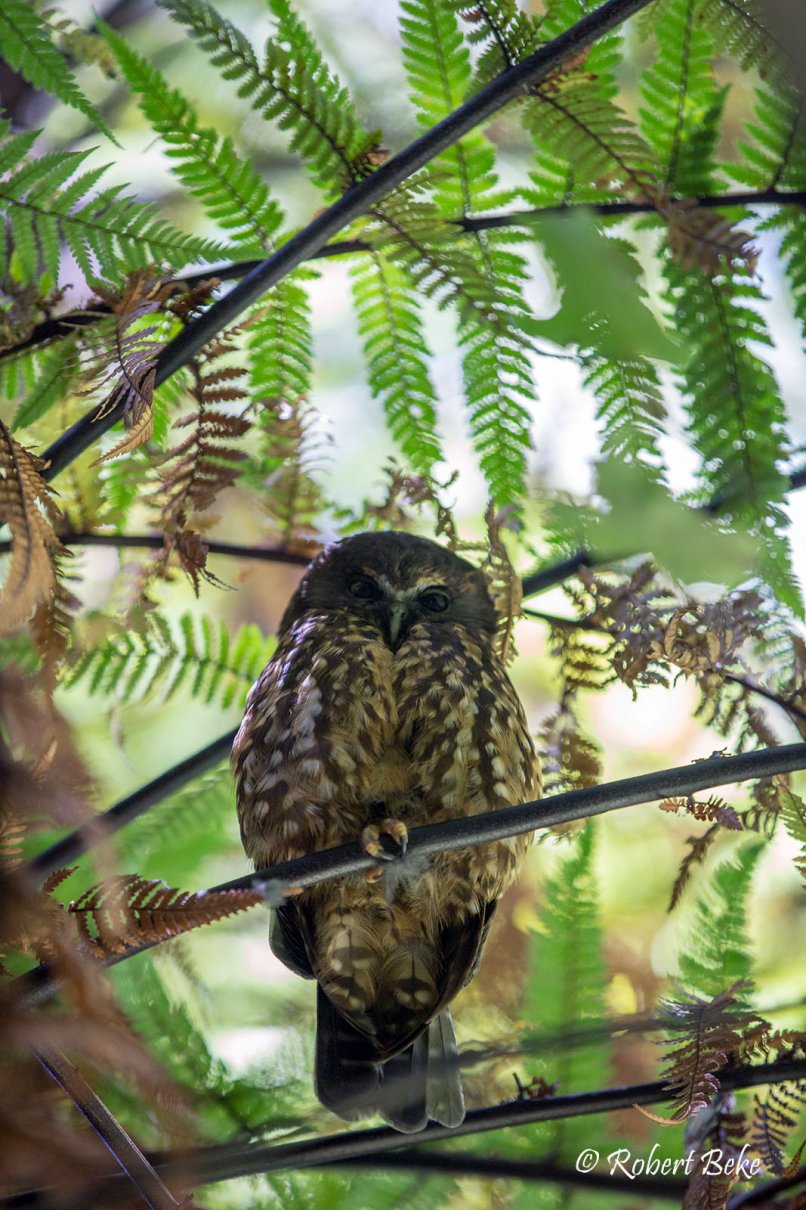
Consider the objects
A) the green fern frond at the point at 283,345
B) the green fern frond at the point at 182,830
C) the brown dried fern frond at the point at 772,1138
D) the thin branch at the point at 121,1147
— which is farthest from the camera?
the green fern frond at the point at 182,830

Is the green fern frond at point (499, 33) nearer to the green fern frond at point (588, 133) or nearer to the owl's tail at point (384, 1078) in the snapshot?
the green fern frond at point (588, 133)

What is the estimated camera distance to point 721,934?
7.42ft

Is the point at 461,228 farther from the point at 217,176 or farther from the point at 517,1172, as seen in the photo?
the point at 517,1172

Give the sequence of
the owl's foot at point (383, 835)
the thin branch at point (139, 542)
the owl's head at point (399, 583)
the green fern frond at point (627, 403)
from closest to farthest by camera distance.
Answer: the green fern frond at point (627, 403), the owl's foot at point (383, 835), the thin branch at point (139, 542), the owl's head at point (399, 583)

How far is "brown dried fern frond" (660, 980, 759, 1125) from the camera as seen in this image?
1.61 m

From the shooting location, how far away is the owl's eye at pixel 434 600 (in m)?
2.47

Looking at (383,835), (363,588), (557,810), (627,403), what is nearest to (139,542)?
(363,588)

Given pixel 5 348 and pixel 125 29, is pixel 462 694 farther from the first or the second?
pixel 125 29

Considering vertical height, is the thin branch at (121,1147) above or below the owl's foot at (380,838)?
below

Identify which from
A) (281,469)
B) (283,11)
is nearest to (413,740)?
(281,469)

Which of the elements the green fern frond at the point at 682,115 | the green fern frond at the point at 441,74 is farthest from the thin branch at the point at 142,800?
the green fern frond at the point at 682,115

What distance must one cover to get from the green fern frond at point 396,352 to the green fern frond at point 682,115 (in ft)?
1.83

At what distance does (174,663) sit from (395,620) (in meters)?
0.58

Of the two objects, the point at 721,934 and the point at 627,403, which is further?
the point at 721,934
